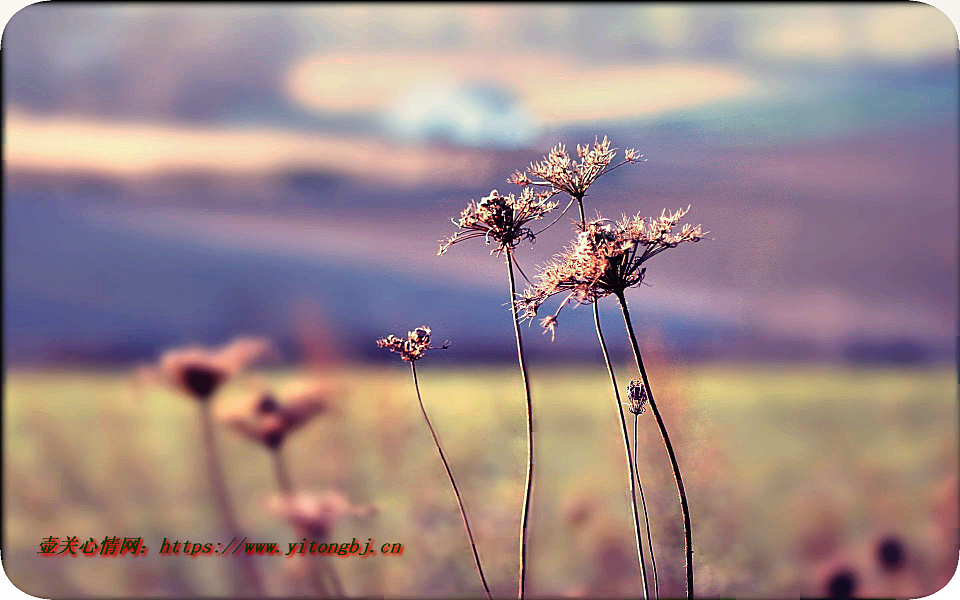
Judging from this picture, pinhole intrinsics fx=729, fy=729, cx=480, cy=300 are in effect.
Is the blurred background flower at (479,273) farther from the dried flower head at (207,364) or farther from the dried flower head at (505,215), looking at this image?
the dried flower head at (505,215)

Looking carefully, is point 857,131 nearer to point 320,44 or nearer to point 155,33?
point 320,44

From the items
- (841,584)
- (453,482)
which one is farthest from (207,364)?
(841,584)

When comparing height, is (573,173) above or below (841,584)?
above

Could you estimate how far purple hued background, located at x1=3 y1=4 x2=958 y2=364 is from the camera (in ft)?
4.16

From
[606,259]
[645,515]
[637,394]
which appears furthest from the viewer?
[645,515]

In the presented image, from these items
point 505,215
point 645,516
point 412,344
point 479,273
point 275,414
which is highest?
point 505,215

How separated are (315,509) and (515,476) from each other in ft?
1.18

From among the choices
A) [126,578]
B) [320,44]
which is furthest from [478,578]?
[320,44]

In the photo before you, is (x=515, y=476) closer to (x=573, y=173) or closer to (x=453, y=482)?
(x=453, y=482)

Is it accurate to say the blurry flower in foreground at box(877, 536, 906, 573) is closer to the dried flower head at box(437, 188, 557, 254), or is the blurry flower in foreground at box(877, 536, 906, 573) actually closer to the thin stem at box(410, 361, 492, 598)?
the thin stem at box(410, 361, 492, 598)

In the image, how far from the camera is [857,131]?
1269mm

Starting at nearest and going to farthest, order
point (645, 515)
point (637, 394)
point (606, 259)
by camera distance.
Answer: point (606, 259)
point (637, 394)
point (645, 515)

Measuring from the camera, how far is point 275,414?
4.23ft

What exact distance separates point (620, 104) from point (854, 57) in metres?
0.41
